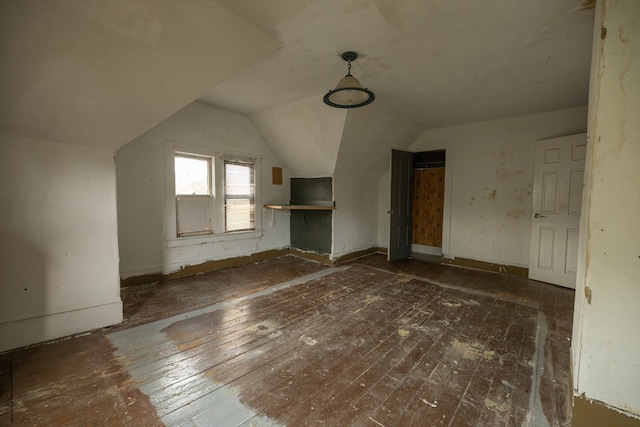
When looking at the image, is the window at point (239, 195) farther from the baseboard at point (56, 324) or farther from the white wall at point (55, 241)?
the baseboard at point (56, 324)

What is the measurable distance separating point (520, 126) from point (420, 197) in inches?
82.2

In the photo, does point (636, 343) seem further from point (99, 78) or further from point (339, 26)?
point (99, 78)

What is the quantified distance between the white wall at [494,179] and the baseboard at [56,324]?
5.04m

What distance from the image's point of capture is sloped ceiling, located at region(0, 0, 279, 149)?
1.47 metres

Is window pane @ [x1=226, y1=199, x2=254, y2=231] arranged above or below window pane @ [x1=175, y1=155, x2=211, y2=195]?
below

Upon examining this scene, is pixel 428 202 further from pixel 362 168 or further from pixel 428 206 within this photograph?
pixel 362 168

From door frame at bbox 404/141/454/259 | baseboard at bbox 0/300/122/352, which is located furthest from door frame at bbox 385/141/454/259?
baseboard at bbox 0/300/122/352

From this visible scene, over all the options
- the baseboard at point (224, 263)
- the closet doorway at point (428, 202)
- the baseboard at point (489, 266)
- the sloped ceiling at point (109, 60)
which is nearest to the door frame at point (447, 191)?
the baseboard at point (489, 266)

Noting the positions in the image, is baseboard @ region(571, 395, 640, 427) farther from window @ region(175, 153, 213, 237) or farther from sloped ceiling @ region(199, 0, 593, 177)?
window @ region(175, 153, 213, 237)

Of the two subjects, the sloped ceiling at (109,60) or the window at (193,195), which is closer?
the sloped ceiling at (109,60)

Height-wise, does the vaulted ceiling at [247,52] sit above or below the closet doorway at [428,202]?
above

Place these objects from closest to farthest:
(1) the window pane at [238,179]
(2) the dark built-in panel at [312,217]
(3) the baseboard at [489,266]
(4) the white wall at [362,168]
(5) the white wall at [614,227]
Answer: (5) the white wall at [614,227] < (4) the white wall at [362,168] < (3) the baseboard at [489,266] < (1) the window pane at [238,179] < (2) the dark built-in panel at [312,217]

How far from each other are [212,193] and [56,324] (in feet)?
7.68

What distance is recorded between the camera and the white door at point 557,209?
3.46 m
